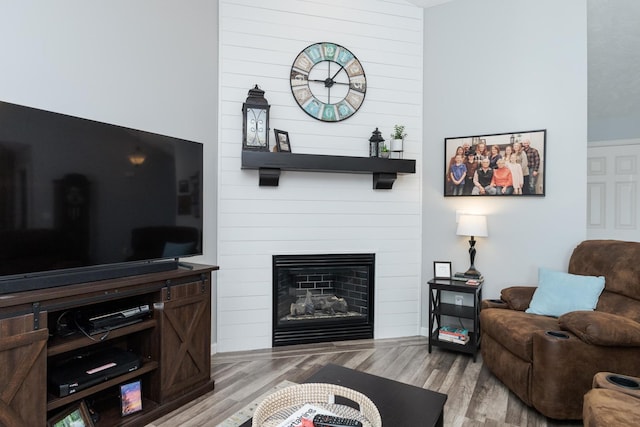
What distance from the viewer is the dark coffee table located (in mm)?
1542

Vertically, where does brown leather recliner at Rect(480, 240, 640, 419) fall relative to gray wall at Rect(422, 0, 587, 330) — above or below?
below

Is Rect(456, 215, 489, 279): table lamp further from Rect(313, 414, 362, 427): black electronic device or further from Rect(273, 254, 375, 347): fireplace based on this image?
Rect(313, 414, 362, 427): black electronic device

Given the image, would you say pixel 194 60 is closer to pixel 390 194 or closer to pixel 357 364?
pixel 390 194

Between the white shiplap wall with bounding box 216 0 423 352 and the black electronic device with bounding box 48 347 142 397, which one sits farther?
the white shiplap wall with bounding box 216 0 423 352

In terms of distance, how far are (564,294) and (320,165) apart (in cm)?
220

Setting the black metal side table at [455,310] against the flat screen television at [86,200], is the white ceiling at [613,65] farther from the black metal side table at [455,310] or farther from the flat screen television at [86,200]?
the flat screen television at [86,200]

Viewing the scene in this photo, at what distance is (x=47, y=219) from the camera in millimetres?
1821

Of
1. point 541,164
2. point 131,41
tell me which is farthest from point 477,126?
point 131,41

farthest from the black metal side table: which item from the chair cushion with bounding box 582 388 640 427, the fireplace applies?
the chair cushion with bounding box 582 388 640 427

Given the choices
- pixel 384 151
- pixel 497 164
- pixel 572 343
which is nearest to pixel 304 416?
pixel 572 343

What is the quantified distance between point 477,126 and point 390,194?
107 cm

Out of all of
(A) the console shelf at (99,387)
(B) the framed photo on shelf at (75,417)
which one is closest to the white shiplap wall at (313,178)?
(A) the console shelf at (99,387)

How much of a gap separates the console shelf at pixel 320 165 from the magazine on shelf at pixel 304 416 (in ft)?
7.05

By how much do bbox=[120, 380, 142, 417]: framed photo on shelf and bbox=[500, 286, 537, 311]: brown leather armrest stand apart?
282 cm
